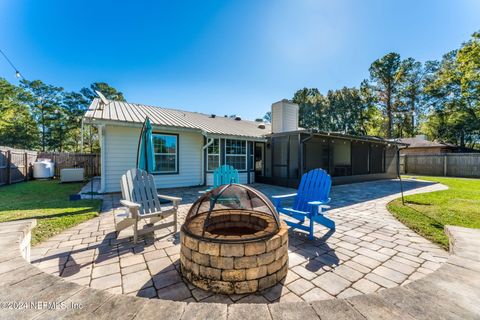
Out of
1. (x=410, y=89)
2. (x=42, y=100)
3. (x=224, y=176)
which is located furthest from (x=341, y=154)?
(x=42, y=100)

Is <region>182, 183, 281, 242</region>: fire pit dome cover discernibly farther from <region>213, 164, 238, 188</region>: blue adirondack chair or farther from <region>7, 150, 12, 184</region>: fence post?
<region>7, 150, 12, 184</region>: fence post

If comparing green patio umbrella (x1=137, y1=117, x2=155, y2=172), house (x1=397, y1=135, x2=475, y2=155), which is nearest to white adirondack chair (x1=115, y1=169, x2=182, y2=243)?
green patio umbrella (x1=137, y1=117, x2=155, y2=172)

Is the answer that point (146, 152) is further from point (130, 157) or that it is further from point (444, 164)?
point (444, 164)

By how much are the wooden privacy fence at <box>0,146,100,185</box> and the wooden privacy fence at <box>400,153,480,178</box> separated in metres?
23.2

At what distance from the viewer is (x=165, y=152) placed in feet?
26.1

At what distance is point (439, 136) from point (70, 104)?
44170mm

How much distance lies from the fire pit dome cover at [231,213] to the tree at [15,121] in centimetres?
2610

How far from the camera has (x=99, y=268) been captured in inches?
96.0

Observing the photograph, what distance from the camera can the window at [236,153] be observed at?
918 centimetres

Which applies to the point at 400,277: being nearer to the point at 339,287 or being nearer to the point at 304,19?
the point at 339,287

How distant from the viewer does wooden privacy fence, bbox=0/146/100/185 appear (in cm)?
894

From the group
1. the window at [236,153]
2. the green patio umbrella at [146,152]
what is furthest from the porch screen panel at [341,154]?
the green patio umbrella at [146,152]

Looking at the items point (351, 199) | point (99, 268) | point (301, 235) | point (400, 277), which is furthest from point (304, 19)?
point (99, 268)

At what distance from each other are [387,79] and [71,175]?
92.6ft
